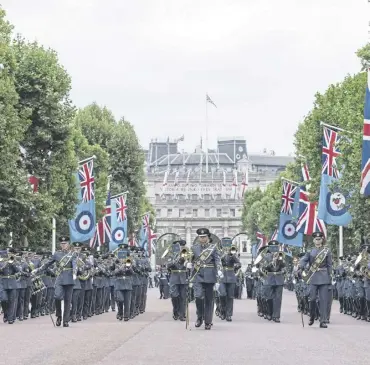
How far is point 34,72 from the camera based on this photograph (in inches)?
2151

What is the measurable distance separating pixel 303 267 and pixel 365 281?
485cm

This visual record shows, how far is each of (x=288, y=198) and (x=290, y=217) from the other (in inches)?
67.3

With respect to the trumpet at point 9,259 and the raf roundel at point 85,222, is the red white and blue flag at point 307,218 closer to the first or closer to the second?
the raf roundel at point 85,222

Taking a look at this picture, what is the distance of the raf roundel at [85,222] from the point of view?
54.9 metres

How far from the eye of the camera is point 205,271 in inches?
1078

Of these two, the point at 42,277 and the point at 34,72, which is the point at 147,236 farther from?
the point at 42,277

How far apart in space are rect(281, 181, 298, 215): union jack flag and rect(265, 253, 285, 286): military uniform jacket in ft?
91.2

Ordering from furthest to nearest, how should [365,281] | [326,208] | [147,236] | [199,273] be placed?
[147,236] → [326,208] → [365,281] → [199,273]

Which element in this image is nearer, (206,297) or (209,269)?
(209,269)

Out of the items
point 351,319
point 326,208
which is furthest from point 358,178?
point 351,319

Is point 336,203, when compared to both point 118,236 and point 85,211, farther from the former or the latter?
point 118,236

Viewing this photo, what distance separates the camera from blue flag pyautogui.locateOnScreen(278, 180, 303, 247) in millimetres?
59394

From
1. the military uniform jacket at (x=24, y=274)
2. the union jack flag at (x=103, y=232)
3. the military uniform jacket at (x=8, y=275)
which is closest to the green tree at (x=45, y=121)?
the union jack flag at (x=103, y=232)

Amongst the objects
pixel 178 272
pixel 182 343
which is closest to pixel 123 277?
pixel 178 272
